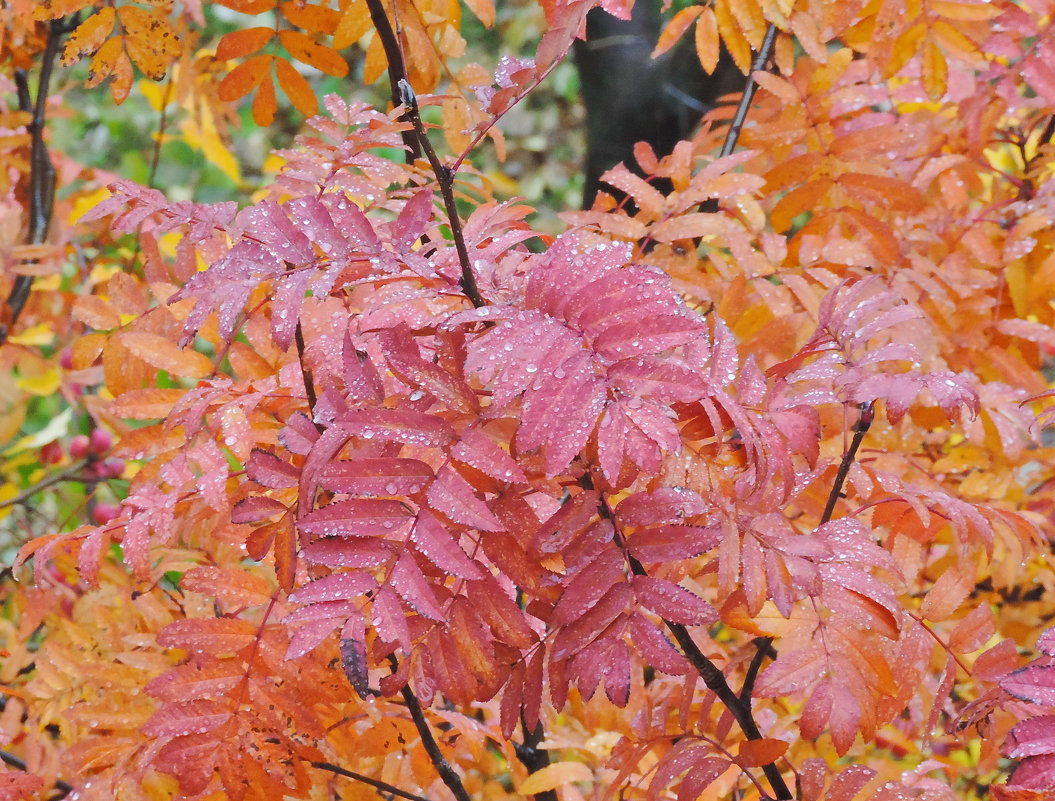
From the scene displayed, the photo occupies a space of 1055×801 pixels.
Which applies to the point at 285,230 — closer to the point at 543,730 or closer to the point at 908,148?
the point at 543,730

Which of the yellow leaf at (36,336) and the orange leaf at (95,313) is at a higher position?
A: the orange leaf at (95,313)

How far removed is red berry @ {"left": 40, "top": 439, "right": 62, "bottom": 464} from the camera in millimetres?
2650

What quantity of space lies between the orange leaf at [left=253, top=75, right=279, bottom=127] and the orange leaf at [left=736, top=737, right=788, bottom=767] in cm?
92

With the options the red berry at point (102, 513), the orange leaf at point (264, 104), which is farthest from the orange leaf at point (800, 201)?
the red berry at point (102, 513)

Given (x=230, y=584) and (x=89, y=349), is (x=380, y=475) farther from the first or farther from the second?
(x=89, y=349)

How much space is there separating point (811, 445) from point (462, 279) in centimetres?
29

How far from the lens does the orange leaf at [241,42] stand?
3.73ft

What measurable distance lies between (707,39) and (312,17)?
20.1 inches

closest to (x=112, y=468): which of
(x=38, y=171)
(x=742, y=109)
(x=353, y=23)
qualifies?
(x=38, y=171)

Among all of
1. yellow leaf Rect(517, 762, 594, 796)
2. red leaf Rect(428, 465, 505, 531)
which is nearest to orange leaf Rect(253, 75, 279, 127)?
red leaf Rect(428, 465, 505, 531)

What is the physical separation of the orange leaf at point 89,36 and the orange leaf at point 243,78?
6.1 inches

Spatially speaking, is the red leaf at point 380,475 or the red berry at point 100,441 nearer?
the red leaf at point 380,475

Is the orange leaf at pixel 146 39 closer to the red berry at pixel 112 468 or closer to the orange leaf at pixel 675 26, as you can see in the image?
the orange leaf at pixel 675 26

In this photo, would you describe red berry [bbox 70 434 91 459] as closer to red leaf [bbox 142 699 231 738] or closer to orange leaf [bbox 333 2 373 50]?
orange leaf [bbox 333 2 373 50]
